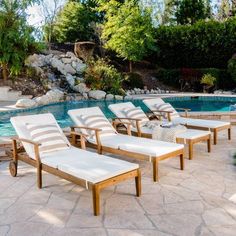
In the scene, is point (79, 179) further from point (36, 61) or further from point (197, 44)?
point (197, 44)

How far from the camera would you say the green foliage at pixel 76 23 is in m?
21.4

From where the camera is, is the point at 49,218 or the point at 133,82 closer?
the point at 49,218

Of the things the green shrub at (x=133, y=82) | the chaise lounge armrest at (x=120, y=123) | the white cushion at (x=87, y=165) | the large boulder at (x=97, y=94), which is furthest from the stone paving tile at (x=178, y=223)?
the green shrub at (x=133, y=82)

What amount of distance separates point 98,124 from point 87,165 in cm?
186

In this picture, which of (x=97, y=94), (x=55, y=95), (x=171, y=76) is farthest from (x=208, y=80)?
(x=55, y=95)

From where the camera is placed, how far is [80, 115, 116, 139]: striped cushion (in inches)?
228

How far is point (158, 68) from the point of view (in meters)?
20.5

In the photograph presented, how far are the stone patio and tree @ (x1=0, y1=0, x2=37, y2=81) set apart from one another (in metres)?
Result: 9.48

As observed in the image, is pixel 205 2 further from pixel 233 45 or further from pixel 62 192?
pixel 62 192

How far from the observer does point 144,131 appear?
20.8 ft

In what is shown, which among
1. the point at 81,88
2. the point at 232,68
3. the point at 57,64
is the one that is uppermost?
the point at 57,64

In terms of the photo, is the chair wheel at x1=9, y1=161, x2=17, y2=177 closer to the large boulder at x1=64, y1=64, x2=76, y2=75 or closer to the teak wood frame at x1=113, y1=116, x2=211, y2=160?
the teak wood frame at x1=113, y1=116, x2=211, y2=160

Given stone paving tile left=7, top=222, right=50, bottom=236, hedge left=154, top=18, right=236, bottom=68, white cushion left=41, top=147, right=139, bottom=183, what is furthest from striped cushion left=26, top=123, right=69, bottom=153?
hedge left=154, top=18, right=236, bottom=68

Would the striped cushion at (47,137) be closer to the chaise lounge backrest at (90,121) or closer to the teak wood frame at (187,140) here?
the chaise lounge backrest at (90,121)
